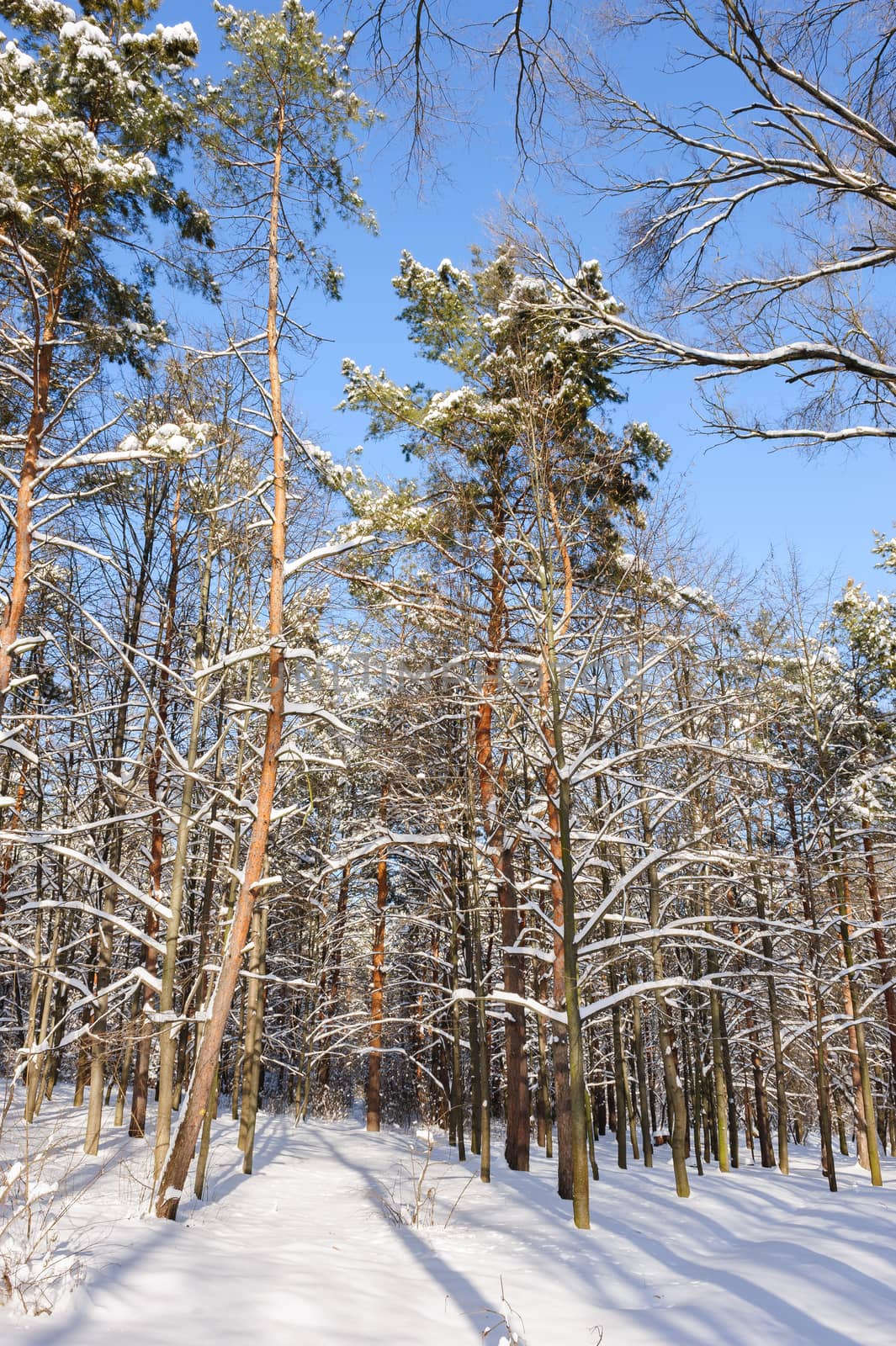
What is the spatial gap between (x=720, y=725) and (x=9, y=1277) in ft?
47.7

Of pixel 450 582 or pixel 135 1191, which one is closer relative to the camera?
pixel 135 1191

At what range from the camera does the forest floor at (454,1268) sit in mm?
4035

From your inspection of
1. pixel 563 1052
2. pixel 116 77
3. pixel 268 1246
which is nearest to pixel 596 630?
pixel 563 1052

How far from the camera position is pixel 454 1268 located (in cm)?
593

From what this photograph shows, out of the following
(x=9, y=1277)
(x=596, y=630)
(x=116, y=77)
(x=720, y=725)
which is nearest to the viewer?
(x=9, y=1277)

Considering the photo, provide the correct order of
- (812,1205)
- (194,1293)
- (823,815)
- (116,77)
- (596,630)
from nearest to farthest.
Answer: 1. (194,1293)
2. (116,77)
3. (596,630)
4. (812,1205)
5. (823,815)

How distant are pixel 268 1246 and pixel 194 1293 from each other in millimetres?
2277

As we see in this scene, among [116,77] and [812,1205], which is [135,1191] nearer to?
[812,1205]

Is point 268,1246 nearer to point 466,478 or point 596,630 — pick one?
point 596,630

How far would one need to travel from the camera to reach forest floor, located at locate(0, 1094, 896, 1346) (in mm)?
4035

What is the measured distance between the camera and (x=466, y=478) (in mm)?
11781

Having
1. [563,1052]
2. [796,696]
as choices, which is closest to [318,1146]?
Result: [563,1052]

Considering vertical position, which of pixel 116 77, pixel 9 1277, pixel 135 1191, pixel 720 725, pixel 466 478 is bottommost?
pixel 135 1191

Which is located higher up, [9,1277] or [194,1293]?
[9,1277]
